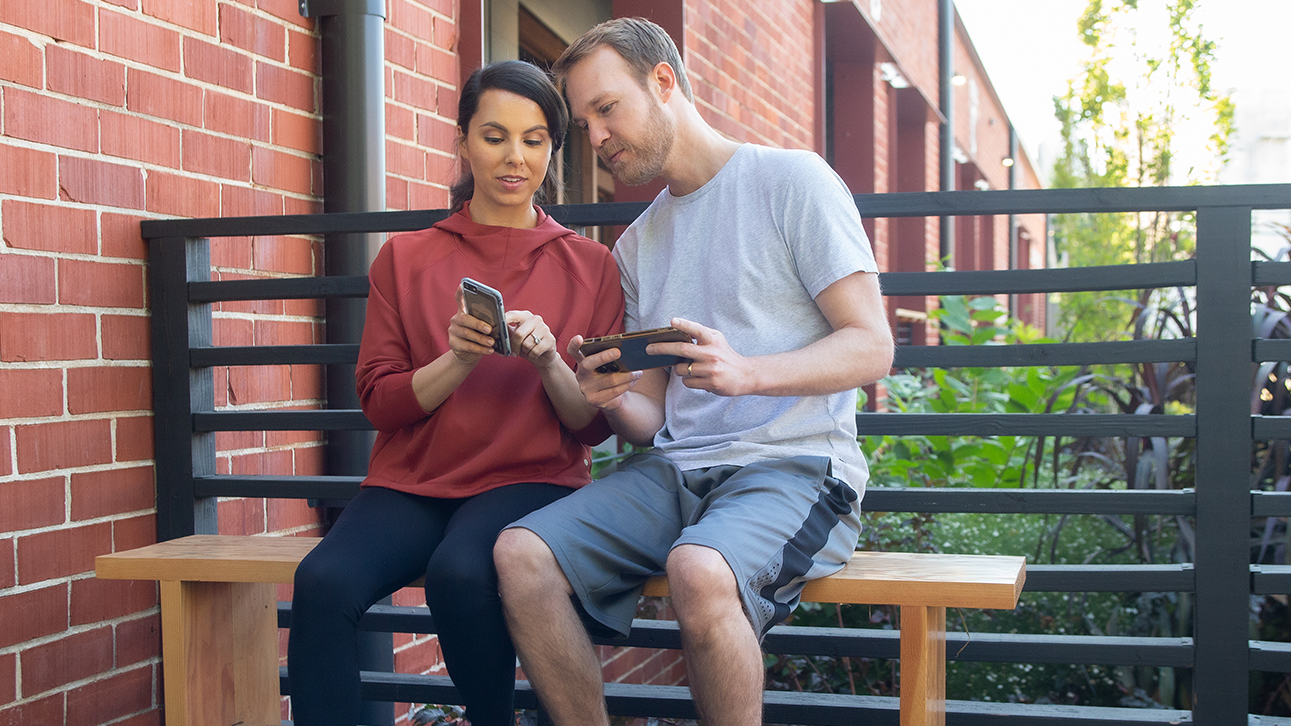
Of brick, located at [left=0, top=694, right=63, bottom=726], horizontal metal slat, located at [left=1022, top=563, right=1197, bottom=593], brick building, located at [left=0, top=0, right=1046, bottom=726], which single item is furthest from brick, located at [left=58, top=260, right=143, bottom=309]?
horizontal metal slat, located at [left=1022, top=563, right=1197, bottom=593]

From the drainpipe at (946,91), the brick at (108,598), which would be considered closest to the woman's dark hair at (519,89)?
the brick at (108,598)

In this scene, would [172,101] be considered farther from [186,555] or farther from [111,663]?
[111,663]

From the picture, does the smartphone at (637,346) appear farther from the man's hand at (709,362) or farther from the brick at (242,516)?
the brick at (242,516)

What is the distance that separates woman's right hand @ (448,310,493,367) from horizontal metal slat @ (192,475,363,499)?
0.76 metres

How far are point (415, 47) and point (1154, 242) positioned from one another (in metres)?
4.63

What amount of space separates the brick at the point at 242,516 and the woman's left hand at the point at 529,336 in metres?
1.17

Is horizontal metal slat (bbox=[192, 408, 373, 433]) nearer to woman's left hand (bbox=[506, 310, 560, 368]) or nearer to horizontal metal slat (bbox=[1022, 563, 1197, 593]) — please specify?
woman's left hand (bbox=[506, 310, 560, 368])

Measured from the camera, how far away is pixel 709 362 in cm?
172

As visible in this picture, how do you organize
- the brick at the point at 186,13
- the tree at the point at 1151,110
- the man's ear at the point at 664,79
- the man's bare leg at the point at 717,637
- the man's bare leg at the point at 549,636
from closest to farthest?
the man's bare leg at the point at 717,637 → the man's bare leg at the point at 549,636 → the man's ear at the point at 664,79 → the brick at the point at 186,13 → the tree at the point at 1151,110

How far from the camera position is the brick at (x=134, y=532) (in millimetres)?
2293

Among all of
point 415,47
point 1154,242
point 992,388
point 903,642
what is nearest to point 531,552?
point 903,642

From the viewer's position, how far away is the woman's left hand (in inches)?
71.2

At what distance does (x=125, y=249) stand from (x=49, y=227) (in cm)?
22

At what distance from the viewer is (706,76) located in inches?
178
